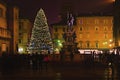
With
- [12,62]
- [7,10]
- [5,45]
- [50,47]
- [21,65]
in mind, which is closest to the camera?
[12,62]

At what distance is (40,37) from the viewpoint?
81.4 m

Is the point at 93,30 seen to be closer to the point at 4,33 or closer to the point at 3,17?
the point at 3,17

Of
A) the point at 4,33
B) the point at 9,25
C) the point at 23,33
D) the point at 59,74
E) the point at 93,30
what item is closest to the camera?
the point at 59,74

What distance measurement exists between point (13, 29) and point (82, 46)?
49.8 metres

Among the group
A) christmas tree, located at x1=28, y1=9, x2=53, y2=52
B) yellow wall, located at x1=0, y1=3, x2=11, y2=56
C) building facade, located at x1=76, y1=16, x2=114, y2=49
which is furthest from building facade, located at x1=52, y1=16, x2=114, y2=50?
yellow wall, located at x1=0, y1=3, x2=11, y2=56

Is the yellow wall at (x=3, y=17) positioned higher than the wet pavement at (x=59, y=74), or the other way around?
the yellow wall at (x=3, y=17)

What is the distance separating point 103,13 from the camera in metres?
120

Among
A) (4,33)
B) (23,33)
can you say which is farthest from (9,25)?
(23,33)

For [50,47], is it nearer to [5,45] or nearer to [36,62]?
[5,45]

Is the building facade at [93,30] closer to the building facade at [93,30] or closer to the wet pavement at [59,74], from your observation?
the building facade at [93,30]

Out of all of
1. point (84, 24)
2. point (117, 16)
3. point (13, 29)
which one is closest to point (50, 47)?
point (13, 29)

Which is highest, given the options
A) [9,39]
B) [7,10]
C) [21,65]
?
[7,10]

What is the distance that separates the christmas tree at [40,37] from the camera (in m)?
79.8

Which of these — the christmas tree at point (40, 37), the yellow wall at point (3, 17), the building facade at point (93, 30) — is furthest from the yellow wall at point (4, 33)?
the building facade at point (93, 30)
